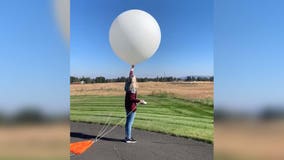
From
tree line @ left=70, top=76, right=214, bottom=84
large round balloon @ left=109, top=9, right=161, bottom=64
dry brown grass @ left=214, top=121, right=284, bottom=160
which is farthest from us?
tree line @ left=70, top=76, right=214, bottom=84

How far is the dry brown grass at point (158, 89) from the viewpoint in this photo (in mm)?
5129

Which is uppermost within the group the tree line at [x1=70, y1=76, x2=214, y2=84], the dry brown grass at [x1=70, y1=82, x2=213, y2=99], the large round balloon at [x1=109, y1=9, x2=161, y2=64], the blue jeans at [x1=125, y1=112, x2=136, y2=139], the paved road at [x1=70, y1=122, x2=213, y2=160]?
the large round balloon at [x1=109, y1=9, x2=161, y2=64]

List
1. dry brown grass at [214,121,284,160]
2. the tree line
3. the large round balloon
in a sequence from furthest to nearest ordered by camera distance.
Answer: the tree line < the large round balloon < dry brown grass at [214,121,284,160]

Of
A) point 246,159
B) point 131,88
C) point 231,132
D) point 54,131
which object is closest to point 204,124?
point 231,132

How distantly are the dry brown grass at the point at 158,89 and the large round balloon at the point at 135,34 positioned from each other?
43 centimetres

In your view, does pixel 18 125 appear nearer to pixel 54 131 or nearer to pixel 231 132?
pixel 54 131

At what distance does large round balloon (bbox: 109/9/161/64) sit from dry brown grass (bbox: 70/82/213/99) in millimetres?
432

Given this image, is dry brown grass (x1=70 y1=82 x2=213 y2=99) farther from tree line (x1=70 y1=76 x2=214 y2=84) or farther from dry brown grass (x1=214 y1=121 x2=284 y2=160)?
dry brown grass (x1=214 y1=121 x2=284 y2=160)

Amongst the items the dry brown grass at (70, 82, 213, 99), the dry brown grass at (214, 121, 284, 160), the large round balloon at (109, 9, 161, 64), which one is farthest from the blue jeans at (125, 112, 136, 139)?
the dry brown grass at (214, 121, 284, 160)

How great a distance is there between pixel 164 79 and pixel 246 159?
1422 millimetres

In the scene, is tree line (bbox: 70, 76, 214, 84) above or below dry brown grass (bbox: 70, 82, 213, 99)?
above

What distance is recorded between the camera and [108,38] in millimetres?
5113

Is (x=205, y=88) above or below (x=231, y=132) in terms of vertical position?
above

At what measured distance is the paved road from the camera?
4962 mm
